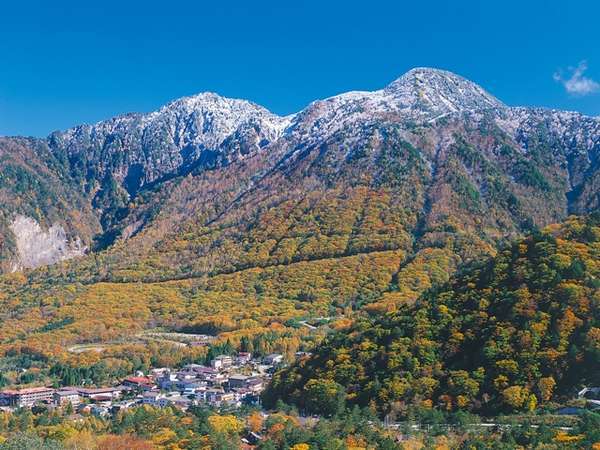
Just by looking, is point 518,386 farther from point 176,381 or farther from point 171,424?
point 176,381

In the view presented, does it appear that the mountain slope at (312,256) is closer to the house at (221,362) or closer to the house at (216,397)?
the house at (221,362)

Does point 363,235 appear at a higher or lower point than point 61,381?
higher

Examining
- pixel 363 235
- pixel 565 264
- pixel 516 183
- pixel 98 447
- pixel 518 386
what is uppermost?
pixel 516 183

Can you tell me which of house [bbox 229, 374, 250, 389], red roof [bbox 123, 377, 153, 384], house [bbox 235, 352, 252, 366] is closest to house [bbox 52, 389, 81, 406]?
red roof [bbox 123, 377, 153, 384]

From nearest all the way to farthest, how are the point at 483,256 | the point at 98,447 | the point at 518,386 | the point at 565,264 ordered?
the point at 98,447 → the point at 518,386 → the point at 565,264 → the point at 483,256

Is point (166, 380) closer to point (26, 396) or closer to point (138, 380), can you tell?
point (138, 380)

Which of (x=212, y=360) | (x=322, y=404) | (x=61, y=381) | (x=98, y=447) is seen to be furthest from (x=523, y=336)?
(x=61, y=381)

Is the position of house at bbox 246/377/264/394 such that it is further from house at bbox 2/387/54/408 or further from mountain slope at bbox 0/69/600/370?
house at bbox 2/387/54/408
